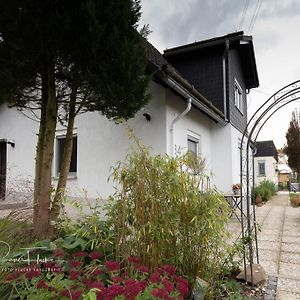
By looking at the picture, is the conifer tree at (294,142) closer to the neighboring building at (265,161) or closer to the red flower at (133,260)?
the neighboring building at (265,161)

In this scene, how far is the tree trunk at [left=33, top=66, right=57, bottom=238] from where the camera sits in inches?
148

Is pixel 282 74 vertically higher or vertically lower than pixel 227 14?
lower

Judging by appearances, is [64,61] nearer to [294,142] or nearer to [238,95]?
[238,95]

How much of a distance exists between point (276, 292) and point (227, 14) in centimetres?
1039

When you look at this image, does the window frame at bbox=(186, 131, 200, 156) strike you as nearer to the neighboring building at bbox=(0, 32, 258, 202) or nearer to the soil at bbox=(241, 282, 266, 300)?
the neighboring building at bbox=(0, 32, 258, 202)

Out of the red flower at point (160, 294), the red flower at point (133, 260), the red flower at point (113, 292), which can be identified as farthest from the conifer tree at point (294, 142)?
the red flower at point (113, 292)

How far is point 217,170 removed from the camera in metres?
10.1

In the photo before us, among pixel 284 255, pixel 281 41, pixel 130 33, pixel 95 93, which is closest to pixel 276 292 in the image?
pixel 284 255

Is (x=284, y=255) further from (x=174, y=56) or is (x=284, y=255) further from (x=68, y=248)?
(x=174, y=56)

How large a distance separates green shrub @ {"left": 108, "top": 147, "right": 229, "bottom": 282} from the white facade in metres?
2.49

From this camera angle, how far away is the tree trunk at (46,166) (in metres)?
3.77

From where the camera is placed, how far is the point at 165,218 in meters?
2.53

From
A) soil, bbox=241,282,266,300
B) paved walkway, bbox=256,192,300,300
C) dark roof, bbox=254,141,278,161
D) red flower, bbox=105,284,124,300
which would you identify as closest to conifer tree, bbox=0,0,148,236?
red flower, bbox=105,284,124,300

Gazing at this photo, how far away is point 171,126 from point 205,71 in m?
4.22
